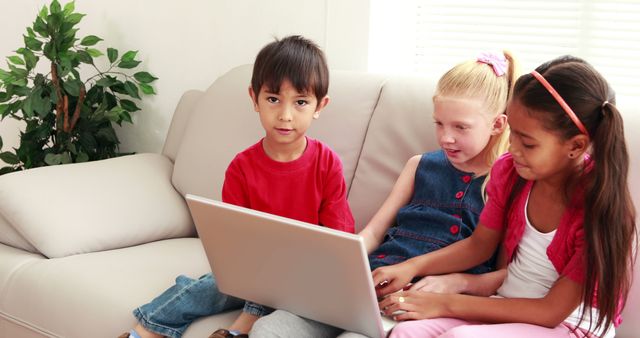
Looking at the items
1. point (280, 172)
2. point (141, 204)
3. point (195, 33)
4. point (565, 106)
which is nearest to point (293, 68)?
point (280, 172)

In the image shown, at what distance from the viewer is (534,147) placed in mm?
1574

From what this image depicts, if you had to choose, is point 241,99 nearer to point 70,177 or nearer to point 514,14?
point 70,177

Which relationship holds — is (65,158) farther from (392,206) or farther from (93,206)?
(392,206)

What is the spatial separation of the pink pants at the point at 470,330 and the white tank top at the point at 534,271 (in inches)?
2.4

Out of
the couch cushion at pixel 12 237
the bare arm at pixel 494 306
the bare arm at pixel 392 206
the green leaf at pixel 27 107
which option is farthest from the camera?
the green leaf at pixel 27 107

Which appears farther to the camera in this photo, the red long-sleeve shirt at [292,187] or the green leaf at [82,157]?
the green leaf at [82,157]

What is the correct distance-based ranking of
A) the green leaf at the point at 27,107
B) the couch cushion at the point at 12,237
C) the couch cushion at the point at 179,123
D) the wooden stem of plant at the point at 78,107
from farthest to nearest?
the wooden stem of plant at the point at 78,107 → the green leaf at the point at 27,107 → the couch cushion at the point at 179,123 → the couch cushion at the point at 12,237

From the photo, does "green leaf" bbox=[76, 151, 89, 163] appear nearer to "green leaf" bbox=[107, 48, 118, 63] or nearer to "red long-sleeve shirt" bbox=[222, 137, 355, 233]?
"green leaf" bbox=[107, 48, 118, 63]

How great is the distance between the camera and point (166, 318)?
1.93m

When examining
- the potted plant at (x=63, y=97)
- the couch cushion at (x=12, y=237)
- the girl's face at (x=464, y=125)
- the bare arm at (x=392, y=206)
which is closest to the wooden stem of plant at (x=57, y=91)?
the potted plant at (x=63, y=97)

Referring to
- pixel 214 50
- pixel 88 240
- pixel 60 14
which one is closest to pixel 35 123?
pixel 60 14

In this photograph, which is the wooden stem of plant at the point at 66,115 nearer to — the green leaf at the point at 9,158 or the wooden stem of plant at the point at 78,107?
the wooden stem of plant at the point at 78,107

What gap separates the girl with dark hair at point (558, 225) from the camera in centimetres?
154

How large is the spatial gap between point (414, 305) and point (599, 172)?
44 centimetres
